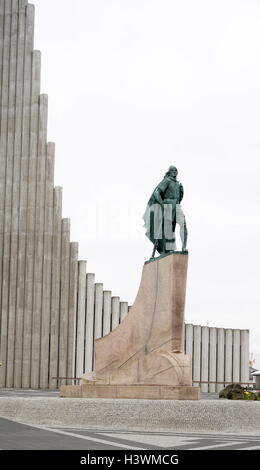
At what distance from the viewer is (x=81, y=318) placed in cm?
3262

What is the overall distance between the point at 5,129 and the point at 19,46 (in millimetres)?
3972

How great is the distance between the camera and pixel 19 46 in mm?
34406

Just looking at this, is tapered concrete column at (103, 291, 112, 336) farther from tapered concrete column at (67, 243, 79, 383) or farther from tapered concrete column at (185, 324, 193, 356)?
tapered concrete column at (185, 324, 193, 356)

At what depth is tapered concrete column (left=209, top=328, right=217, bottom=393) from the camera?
35.9 metres

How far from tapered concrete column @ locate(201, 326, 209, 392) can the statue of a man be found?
64.6 ft

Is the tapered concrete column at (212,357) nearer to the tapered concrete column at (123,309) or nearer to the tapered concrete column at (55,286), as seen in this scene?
the tapered concrete column at (123,309)

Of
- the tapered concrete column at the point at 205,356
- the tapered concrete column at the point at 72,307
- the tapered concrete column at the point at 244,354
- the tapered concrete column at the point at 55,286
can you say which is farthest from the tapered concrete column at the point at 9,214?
the tapered concrete column at the point at 244,354

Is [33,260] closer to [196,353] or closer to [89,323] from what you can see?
[89,323]

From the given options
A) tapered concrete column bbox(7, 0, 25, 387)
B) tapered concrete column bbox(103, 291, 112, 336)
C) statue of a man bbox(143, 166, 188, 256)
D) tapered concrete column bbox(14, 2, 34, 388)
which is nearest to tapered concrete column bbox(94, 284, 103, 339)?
tapered concrete column bbox(103, 291, 112, 336)

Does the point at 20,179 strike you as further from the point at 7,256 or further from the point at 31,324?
the point at 31,324

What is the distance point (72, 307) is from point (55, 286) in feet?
3.80

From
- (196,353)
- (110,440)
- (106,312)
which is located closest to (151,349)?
(110,440)
